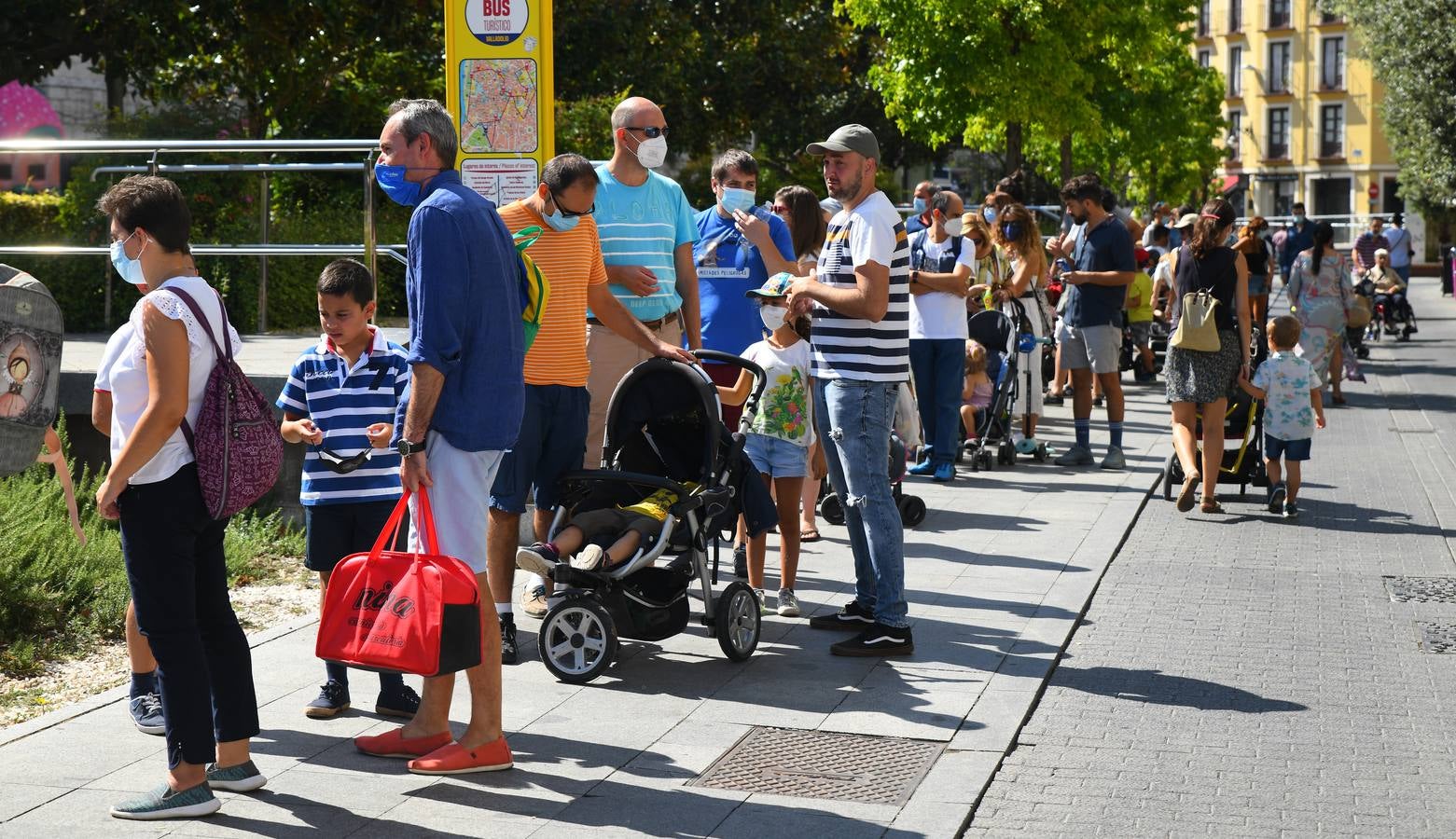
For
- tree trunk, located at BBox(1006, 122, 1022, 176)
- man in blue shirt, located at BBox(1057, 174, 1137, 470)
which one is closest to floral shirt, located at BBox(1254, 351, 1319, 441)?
man in blue shirt, located at BBox(1057, 174, 1137, 470)

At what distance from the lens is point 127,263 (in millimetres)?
4699

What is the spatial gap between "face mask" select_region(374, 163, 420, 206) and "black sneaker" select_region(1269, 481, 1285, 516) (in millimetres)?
6815

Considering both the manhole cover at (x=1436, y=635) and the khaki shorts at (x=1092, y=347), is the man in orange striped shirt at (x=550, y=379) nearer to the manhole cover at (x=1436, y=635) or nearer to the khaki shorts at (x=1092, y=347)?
the manhole cover at (x=1436, y=635)

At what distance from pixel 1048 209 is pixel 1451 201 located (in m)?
23.8

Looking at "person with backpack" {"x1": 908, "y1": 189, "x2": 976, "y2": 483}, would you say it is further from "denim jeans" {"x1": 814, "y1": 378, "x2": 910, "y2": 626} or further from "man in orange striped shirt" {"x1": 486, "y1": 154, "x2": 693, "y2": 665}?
"man in orange striped shirt" {"x1": 486, "y1": 154, "x2": 693, "y2": 665}

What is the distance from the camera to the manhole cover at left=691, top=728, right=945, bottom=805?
4930 mm

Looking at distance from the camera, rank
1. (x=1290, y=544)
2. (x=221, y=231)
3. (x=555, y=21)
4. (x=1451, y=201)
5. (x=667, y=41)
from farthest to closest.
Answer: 1. (x=1451, y=201)
2. (x=667, y=41)
3. (x=555, y=21)
4. (x=221, y=231)
5. (x=1290, y=544)

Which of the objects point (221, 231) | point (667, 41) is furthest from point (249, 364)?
point (667, 41)

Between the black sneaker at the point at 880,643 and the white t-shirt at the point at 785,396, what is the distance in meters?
1.06

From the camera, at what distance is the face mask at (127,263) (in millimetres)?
4617

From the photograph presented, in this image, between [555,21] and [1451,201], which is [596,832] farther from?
[1451,201]

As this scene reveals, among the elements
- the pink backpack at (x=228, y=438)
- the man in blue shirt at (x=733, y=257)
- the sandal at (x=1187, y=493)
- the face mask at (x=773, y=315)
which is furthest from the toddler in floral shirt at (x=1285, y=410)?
the pink backpack at (x=228, y=438)

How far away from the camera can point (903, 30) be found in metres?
21.5

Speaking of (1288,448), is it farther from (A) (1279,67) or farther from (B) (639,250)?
(A) (1279,67)
